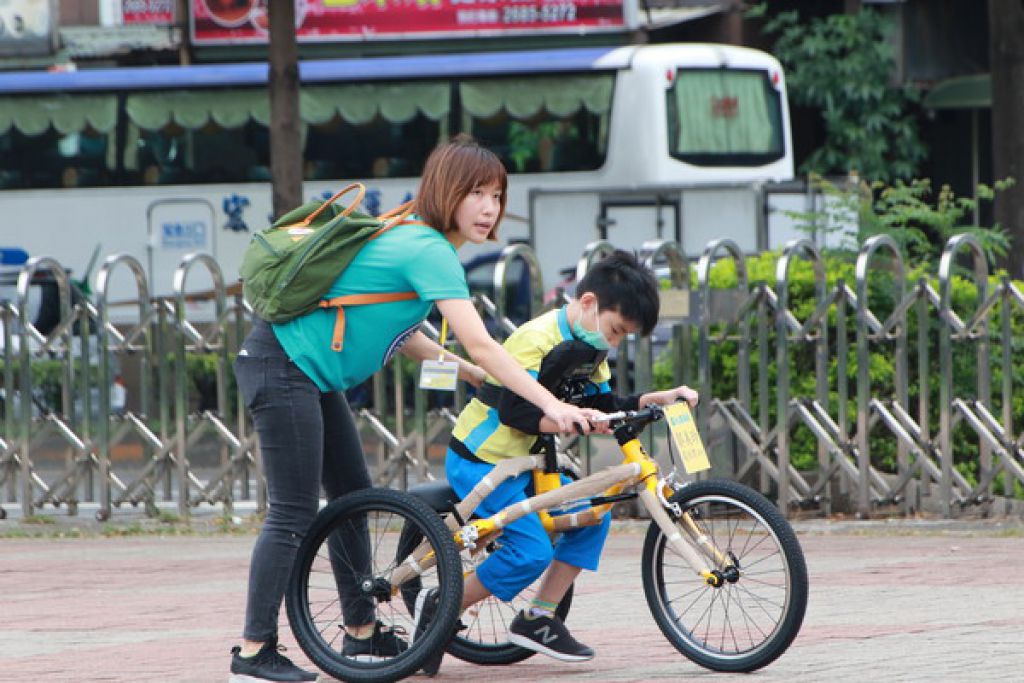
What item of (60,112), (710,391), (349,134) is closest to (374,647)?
(710,391)

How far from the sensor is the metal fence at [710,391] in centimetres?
1120

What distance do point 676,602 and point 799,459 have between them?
5165mm

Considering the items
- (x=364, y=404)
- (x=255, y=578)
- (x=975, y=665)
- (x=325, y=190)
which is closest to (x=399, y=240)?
(x=255, y=578)

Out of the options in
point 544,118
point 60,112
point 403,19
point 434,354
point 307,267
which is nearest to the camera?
point 307,267

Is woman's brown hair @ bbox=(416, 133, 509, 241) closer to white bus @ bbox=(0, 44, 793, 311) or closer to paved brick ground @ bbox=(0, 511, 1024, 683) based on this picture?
paved brick ground @ bbox=(0, 511, 1024, 683)

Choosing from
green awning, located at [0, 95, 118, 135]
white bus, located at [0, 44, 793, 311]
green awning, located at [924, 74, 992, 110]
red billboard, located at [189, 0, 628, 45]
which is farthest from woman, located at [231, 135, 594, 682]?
green awning, located at [924, 74, 992, 110]

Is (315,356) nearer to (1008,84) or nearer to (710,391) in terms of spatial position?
(710,391)

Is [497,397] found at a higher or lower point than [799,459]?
higher

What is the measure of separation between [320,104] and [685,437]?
17759 mm

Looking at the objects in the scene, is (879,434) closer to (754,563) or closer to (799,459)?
(799,459)

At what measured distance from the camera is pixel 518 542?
628 centimetres

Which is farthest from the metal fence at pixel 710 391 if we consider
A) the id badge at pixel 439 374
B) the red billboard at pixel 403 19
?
the red billboard at pixel 403 19

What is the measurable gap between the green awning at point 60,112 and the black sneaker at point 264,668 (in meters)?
18.5

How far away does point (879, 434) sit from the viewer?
11.6 m
